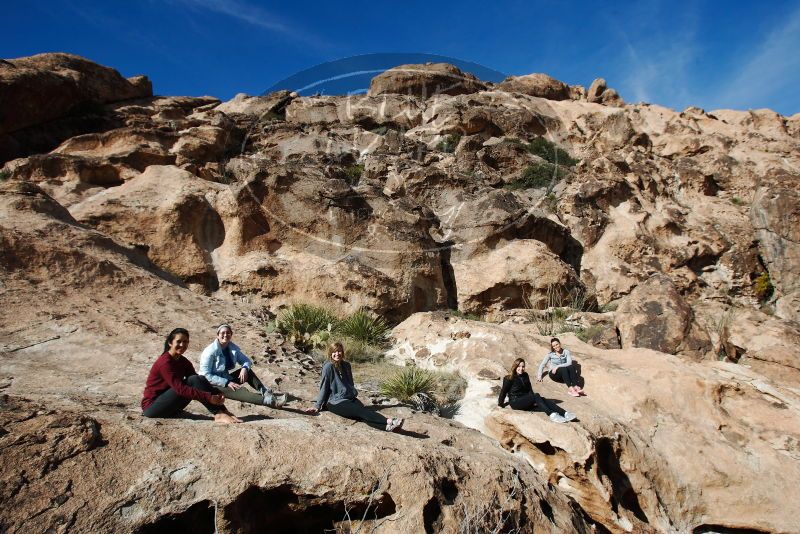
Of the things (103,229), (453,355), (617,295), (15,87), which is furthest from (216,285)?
(15,87)

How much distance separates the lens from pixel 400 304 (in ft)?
33.0

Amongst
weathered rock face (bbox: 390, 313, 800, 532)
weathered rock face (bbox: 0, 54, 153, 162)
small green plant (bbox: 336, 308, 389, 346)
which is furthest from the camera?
weathered rock face (bbox: 0, 54, 153, 162)

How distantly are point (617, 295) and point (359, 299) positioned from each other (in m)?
9.08

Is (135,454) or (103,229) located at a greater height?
(103,229)

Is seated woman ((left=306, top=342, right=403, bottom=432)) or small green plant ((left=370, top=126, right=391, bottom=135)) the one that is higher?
small green plant ((left=370, top=126, right=391, bottom=135))

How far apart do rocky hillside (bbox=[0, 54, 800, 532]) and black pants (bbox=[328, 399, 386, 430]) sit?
283 mm

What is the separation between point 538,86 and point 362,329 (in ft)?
103

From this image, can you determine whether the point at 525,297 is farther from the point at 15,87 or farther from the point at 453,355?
the point at 15,87

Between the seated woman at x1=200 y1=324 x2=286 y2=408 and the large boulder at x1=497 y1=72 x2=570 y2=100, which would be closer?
the seated woman at x1=200 y1=324 x2=286 y2=408

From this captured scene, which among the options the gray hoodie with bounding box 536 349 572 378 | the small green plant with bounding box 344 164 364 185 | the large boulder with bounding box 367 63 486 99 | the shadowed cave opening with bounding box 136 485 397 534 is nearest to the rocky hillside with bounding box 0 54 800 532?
the shadowed cave opening with bounding box 136 485 397 534

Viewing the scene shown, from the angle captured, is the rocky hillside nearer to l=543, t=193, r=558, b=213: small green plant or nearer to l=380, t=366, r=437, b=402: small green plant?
l=543, t=193, r=558, b=213: small green plant

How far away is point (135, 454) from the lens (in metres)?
2.80

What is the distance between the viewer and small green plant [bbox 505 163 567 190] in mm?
19125

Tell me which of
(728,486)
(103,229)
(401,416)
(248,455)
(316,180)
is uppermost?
(316,180)
